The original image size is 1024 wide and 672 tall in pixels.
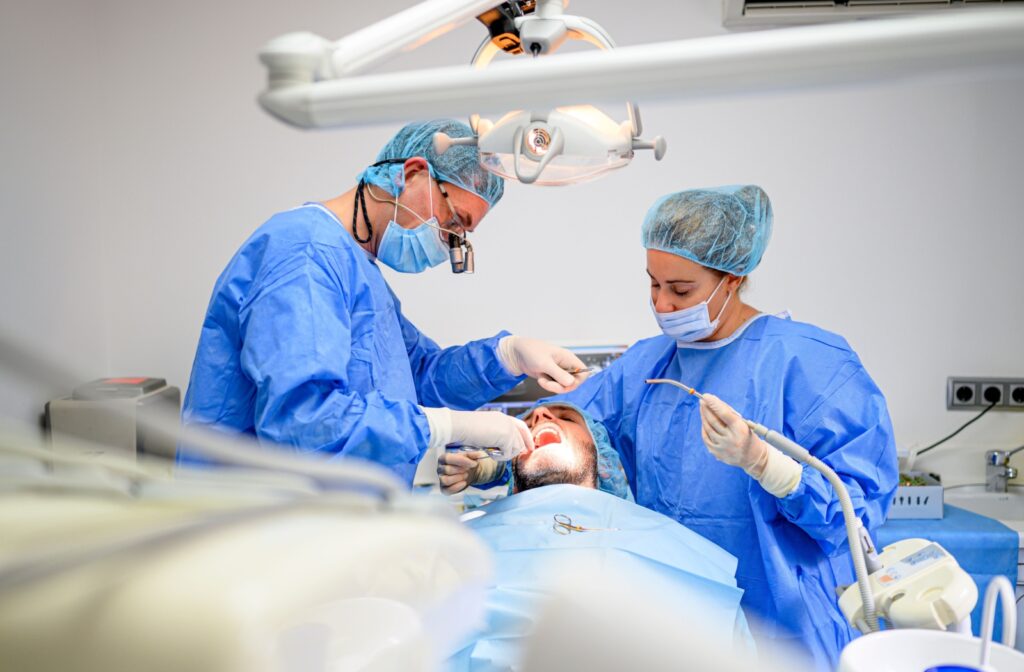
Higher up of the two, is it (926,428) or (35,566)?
(35,566)

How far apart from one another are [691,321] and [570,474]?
46cm

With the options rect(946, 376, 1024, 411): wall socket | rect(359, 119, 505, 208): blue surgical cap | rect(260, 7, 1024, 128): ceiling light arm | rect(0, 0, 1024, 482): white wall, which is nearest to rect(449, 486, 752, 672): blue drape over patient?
rect(359, 119, 505, 208): blue surgical cap

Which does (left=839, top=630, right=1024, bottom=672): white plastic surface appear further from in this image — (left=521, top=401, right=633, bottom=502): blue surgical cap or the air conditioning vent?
the air conditioning vent

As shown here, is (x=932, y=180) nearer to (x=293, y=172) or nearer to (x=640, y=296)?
(x=640, y=296)

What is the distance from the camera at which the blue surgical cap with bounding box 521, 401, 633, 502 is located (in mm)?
2057

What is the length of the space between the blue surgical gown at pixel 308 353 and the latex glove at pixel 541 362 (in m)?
0.36

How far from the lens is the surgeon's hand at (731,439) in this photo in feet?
5.31

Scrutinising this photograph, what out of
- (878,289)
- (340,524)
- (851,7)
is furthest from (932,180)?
(340,524)

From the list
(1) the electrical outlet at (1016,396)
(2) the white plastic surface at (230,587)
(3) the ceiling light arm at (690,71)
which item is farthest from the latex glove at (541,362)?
(1) the electrical outlet at (1016,396)

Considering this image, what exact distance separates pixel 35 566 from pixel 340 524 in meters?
0.11

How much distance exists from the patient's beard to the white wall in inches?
44.4

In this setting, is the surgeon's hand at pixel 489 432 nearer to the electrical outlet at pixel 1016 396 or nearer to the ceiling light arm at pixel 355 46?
the ceiling light arm at pixel 355 46

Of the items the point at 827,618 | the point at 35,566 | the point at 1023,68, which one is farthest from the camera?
the point at 827,618

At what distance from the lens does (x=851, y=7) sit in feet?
9.52
